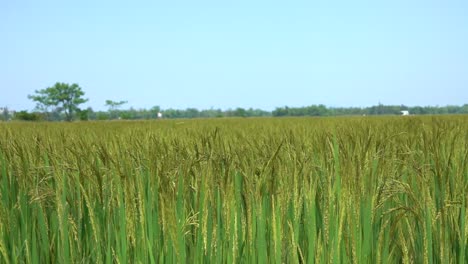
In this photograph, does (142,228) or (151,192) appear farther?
(151,192)

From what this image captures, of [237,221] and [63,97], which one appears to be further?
[63,97]

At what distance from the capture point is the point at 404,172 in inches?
68.6

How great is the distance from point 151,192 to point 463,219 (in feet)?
2.90

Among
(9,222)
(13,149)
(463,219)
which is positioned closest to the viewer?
(463,219)

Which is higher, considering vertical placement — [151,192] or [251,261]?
[151,192]

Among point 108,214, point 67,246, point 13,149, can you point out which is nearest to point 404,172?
point 108,214

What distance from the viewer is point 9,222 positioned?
4.85 ft

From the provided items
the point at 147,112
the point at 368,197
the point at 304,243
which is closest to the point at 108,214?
the point at 304,243

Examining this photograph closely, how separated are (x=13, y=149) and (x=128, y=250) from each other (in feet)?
3.34

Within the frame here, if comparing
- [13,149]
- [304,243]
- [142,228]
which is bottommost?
[304,243]

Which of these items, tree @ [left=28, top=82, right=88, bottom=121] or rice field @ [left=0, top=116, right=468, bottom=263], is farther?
tree @ [left=28, top=82, right=88, bottom=121]

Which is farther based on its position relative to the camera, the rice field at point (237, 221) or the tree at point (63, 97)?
the tree at point (63, 97)

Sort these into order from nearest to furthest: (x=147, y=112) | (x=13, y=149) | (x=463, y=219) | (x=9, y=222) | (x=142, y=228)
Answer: (x=142, y=228) → (x=463, y=219) → (x=9, y=222) → (x=13, y=149) → (x=147, y=112)

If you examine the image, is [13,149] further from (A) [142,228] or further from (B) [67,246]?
(A) [142,228]
